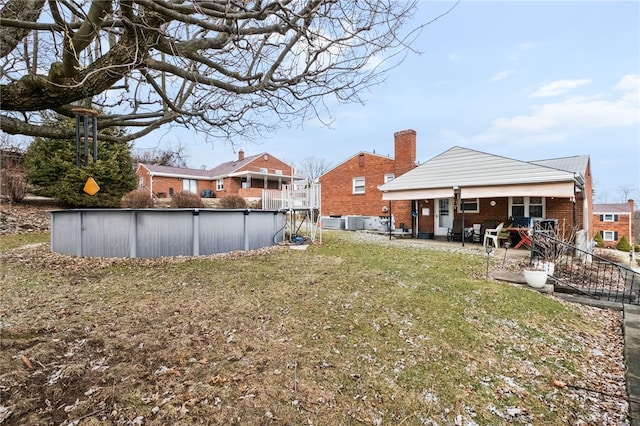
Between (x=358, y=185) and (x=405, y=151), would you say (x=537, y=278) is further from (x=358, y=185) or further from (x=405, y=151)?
(x=358, y=185)

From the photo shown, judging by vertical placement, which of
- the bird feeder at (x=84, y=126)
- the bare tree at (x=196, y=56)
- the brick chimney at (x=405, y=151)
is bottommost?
the bird feeder at (x=84, y=126)

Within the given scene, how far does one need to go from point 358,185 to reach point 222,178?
59.2 ft

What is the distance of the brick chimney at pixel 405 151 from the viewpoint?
18.3m

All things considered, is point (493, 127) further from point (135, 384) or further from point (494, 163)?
point (135, 384)

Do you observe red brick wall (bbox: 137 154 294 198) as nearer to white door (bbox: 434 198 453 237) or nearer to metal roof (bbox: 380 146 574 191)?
metal roof (bbox: 380 146 574 191)

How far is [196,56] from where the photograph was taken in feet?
14.5

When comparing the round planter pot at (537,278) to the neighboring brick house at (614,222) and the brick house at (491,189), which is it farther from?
the neighboring brick house at (614,222)

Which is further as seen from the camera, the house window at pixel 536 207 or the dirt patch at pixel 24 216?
the dirt patch at pixel 24 216

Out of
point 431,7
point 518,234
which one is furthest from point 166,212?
point 518,234

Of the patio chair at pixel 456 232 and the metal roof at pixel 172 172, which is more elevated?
the metal roof at pixel 172 172

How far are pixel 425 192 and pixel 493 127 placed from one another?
6.91 m

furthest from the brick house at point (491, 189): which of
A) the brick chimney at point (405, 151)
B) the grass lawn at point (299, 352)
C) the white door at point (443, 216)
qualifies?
the grass lawn at point (299, 352)

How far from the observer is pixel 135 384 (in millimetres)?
3029

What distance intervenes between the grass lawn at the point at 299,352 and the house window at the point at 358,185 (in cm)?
1528
